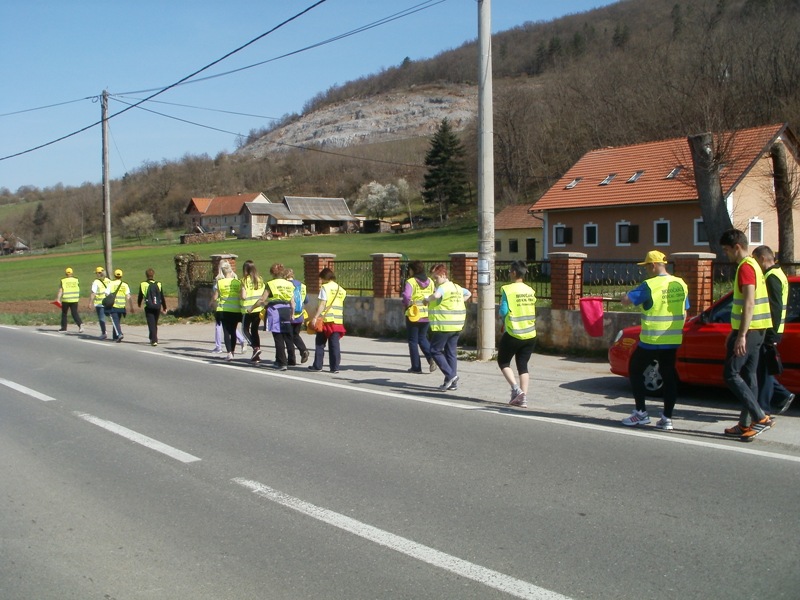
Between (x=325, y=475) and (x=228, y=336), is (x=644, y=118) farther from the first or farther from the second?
(x=325, y=475)

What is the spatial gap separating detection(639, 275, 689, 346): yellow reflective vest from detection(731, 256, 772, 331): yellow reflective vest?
1.67 ft

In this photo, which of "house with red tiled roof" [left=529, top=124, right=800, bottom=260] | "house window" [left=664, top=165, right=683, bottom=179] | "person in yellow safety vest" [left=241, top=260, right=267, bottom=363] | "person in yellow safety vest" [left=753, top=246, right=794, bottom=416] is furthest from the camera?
"house window" [left=664, top=165, right=683, bottom=179]

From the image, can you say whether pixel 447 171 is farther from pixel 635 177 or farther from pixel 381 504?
pixel 381 504

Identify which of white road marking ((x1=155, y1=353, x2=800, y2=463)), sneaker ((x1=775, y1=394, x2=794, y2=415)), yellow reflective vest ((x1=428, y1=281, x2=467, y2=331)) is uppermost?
yellow reflective vest ((x1=428, y1=281, x2=467, y2=331))

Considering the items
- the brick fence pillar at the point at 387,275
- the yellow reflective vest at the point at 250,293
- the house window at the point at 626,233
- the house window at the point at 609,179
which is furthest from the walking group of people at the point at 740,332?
the house window at the point at 609,179

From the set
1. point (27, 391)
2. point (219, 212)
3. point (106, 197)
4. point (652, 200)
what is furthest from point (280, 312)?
point (219, 212)

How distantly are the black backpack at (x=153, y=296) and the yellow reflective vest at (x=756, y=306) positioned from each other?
520 inches

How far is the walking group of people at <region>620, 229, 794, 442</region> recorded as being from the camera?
7145mm

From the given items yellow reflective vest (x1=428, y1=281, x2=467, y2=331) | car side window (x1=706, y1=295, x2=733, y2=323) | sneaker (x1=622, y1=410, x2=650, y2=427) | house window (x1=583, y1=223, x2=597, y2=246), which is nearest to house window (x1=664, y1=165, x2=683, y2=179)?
house window (x1=583, y1=223, x2=597, y2=246)

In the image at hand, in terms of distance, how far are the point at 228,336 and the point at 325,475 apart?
8.94 m

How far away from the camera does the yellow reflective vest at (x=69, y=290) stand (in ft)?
69.7

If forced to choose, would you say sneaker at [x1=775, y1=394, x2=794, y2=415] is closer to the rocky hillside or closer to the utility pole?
the utility pole

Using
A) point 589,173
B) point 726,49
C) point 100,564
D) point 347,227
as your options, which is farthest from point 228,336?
point 347,227

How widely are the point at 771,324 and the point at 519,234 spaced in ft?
147
